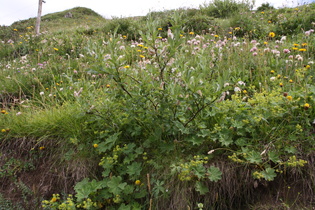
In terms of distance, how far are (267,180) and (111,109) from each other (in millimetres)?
1604

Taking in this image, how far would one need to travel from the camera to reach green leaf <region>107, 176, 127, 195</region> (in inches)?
84.2

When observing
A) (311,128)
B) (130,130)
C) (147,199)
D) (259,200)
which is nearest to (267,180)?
(259,200)

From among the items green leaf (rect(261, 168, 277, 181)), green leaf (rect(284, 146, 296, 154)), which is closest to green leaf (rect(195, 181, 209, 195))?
green leaf (rect(261, 168, 277, 181))

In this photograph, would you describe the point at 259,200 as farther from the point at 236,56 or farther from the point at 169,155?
the point at 236,56

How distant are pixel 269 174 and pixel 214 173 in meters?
0.45

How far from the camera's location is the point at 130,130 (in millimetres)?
2492

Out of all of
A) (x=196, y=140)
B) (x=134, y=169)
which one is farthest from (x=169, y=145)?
(x=134, y=169)

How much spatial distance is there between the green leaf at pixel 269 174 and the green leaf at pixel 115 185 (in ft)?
3.91

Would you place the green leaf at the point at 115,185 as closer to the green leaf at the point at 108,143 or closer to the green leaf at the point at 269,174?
the green leaf at the point at 108,143

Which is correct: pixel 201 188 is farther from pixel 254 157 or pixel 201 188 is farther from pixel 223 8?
pixel 223 8

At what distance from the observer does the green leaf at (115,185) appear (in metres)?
2.14

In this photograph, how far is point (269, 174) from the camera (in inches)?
79.7

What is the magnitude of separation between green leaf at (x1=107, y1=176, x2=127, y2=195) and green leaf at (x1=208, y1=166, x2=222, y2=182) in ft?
2.47

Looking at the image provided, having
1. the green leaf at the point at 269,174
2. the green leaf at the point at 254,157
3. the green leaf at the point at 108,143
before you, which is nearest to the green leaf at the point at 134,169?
the green leaf at the point at 108,143
